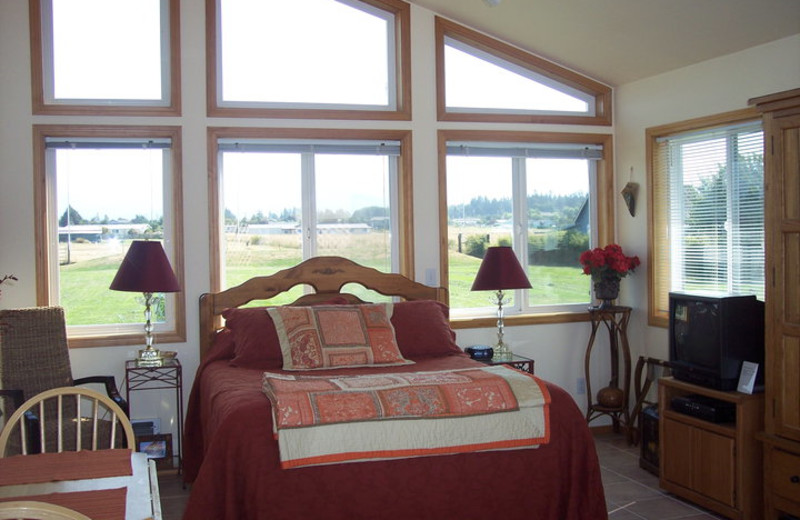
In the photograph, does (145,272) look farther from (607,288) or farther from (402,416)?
(607,288)

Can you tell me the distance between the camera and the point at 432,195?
5121mm

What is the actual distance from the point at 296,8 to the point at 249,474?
10.7 ft

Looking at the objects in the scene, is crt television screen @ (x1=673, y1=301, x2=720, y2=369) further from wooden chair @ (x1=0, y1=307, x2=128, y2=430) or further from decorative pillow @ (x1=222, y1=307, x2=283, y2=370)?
wooden chair @ (x1=0, y1=307, x2=128, y2=430)

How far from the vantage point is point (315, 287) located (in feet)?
15.8

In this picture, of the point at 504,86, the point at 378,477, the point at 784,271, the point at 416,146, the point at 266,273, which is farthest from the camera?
the point at 504,86

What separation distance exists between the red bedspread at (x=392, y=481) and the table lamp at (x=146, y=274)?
43.4 inches

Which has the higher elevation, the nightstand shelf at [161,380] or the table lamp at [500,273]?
the table lamp at [500,273]

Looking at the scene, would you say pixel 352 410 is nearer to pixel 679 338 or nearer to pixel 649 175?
pixel 679 338

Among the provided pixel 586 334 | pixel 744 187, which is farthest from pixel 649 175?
pixel 586 334

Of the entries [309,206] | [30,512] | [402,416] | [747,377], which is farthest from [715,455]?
[30,512]

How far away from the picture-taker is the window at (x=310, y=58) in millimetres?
4859

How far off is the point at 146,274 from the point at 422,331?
5.29 ft

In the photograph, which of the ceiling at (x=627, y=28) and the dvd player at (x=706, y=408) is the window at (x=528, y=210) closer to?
the ceiling at (x=627, y=28)

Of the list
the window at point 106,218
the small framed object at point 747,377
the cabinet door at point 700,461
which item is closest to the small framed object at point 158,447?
the window at point 106,218
